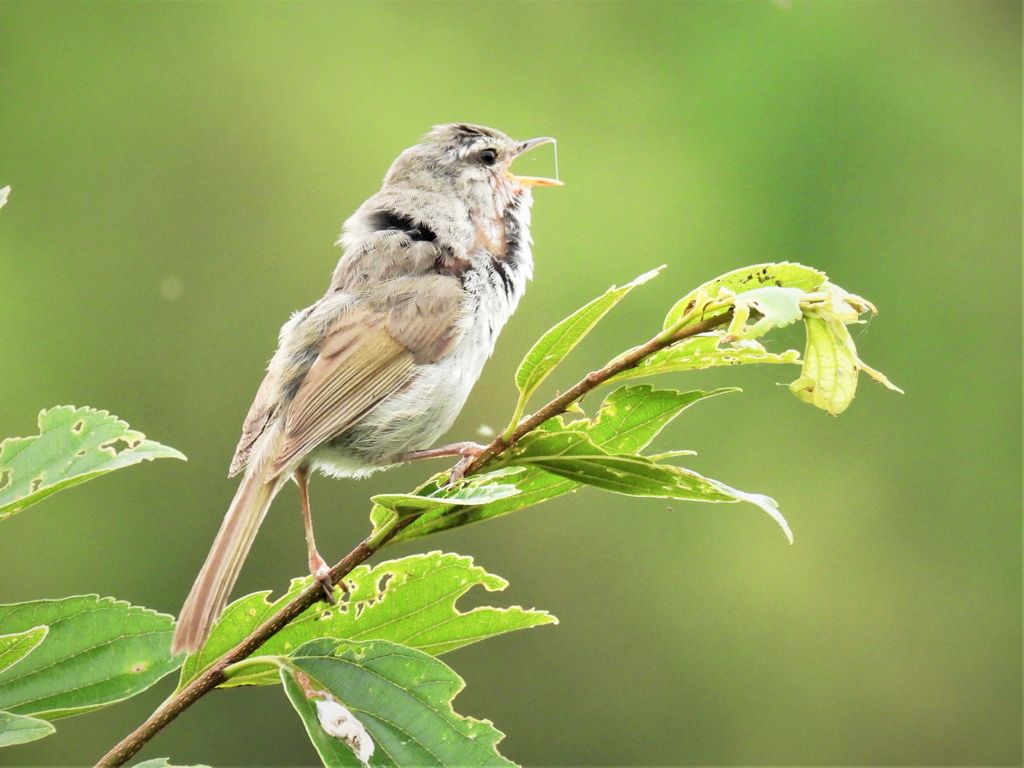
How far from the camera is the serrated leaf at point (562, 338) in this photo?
168cm

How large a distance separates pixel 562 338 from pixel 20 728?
0.88m

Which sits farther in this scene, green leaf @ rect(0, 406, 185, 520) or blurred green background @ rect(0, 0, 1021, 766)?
blurred green background @ rect(0, 0, 1021, 766)

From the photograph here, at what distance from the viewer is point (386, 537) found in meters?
1.73

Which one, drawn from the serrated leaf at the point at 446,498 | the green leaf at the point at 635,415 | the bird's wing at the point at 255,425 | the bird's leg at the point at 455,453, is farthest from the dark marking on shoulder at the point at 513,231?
the serrated leaf at the point at 446,498

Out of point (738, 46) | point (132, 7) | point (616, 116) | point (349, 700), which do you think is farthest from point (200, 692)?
point (132, 7)

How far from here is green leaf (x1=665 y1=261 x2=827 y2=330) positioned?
Answer: 1596mm

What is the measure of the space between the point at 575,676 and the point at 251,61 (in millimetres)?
10979

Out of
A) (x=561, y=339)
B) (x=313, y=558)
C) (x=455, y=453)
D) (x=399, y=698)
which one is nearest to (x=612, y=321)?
(x=455, y=453)

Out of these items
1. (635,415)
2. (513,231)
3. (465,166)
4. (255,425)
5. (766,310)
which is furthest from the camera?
(465,166)

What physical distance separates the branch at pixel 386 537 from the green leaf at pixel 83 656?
9 centimetres

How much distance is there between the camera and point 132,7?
18859mm

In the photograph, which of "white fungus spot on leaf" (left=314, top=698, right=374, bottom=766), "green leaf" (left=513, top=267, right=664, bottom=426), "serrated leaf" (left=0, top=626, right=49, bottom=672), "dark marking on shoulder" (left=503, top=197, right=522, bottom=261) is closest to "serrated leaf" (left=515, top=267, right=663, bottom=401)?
"green leaf" (left=513, top=267, right=664, bottom=426)

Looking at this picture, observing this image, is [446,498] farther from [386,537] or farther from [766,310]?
[766,310]

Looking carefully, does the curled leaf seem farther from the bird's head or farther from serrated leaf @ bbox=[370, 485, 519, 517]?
the bird's head
